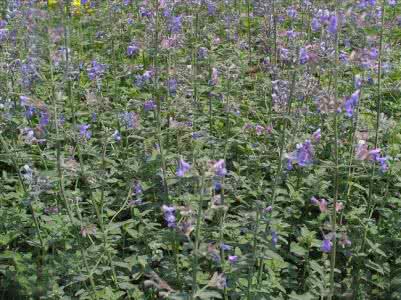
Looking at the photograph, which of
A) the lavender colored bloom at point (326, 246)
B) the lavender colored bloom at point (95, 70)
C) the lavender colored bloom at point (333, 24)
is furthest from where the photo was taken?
the lavender colored bloom at point (95, 70)

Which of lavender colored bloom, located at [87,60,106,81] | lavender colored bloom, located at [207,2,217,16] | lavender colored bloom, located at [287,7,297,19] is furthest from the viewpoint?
lavender colored bloom, located at [207,2,217,16]

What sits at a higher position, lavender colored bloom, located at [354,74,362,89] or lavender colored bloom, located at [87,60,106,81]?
lavender colored bloom, located at [354,74,362,89]

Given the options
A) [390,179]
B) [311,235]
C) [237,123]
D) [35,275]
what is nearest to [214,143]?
[237,123]

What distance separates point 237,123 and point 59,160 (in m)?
2.29

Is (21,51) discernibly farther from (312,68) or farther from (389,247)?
(389,247)

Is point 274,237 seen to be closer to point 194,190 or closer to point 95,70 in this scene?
point 194,190

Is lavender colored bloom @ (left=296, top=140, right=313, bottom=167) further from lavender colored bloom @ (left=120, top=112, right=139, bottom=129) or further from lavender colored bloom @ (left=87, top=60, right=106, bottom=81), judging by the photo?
lavender colored bloom @ (left=87, top=60, right=106, bottom=81)

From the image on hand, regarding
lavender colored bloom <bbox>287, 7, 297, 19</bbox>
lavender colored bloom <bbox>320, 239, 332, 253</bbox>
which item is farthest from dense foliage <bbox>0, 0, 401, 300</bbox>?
lavender colored bloom <bbox>287, 7, 297, 19</bbox>

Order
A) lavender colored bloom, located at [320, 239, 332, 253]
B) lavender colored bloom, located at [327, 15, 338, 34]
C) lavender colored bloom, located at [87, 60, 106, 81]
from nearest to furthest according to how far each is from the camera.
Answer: lavender colored bloom, located at [327, 15, 338, 34] → lavender colored bloom, located at [320, 239, 332, 253] → lavender colored bloom, located at [87, 60, 106, 81]

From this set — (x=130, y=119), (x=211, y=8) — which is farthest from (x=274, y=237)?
(x=211, y=8)

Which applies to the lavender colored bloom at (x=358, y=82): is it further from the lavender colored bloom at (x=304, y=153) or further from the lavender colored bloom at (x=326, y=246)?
the lavender colored bloom at (x=326, y=246)

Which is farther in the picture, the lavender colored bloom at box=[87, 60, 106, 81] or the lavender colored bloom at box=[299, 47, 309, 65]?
the lavender colored bloom at box=[87, 60, 106, 81]

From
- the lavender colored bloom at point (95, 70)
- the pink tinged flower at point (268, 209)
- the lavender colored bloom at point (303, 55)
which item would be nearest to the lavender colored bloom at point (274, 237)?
the pink tinged flower at point (268, 209)

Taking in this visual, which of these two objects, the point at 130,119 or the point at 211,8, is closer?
the point at 130,119
